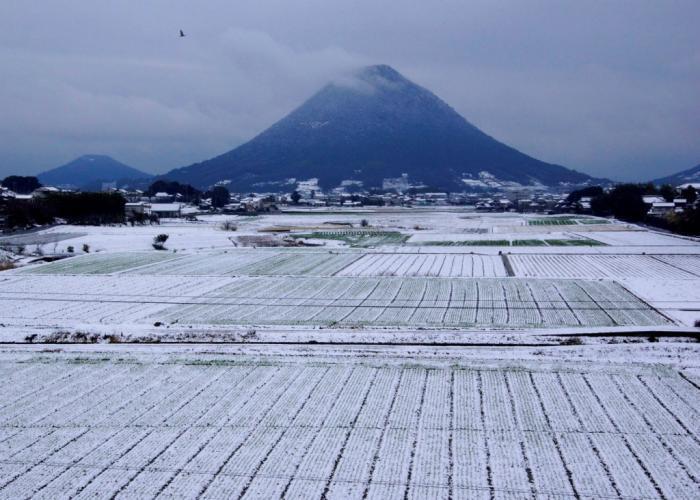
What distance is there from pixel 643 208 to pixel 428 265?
2054 inches

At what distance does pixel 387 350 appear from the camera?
1925 centimetres

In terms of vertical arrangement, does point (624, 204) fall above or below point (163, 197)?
above

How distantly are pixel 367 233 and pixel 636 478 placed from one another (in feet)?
170

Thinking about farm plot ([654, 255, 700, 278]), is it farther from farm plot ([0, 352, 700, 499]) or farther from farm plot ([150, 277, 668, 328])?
farm plot ([0, 352, 700, 499])

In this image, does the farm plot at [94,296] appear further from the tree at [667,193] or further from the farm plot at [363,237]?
the tree at [667,193]

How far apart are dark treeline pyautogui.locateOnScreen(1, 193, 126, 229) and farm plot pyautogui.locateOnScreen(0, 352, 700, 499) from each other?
184 feet

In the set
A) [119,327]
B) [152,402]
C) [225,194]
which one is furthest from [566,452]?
[225,194]

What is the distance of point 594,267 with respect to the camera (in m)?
36.1

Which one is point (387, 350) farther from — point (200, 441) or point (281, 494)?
point (281, 494)

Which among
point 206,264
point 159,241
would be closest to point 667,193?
point 159,241

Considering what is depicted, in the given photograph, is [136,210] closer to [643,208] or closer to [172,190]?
[172,190]

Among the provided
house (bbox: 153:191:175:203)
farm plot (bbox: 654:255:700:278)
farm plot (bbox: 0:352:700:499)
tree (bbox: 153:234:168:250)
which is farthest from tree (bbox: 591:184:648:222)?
house (bbox: 153:191:175:203)

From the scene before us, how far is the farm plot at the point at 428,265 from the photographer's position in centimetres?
3494

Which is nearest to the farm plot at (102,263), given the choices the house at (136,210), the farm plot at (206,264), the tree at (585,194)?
the farm plot at (206,264)
